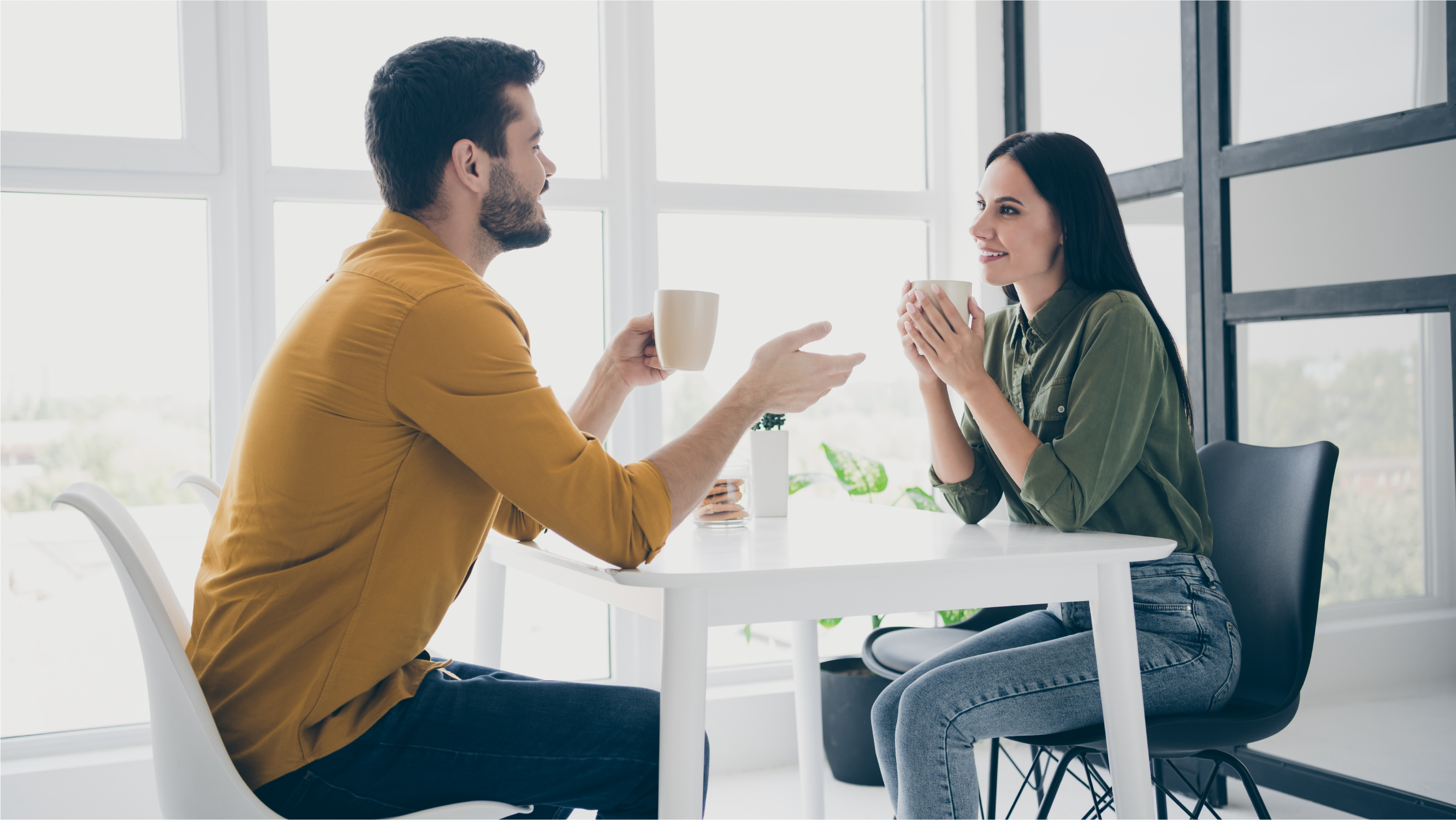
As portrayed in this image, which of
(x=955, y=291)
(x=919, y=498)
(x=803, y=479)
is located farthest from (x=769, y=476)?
(x=919, y=498)

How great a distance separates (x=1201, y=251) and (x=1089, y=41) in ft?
2.57

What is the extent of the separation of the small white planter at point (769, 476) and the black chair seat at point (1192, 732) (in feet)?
1.74

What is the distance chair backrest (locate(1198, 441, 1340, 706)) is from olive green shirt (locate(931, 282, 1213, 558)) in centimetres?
9

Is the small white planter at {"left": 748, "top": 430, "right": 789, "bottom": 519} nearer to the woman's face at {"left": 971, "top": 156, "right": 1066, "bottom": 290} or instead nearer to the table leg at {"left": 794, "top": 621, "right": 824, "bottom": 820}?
the table leg at {"left": 794, "top": 621, "right": 824, "bottom": 820}

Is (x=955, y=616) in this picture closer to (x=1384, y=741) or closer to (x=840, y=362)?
(x=1384, y=741)

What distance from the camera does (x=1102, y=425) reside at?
1.43m

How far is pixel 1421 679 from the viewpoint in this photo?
1.99m

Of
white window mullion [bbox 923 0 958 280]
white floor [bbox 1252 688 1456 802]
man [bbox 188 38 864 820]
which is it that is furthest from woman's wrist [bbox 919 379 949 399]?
white window mullion [bbox 923 0 958 280]

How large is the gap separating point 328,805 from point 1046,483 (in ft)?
3.16

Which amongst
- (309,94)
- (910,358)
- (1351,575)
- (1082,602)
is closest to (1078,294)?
(910,358)

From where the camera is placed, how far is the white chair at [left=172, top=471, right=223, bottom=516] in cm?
142

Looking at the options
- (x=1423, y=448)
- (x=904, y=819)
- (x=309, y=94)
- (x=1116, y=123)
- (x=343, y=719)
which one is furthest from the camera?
(x=1116, y=123)

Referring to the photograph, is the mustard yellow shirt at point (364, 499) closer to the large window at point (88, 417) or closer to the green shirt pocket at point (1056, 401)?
the green shirt pocket at point (1056, 401)

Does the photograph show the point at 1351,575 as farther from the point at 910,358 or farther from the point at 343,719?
the point at 343,719
